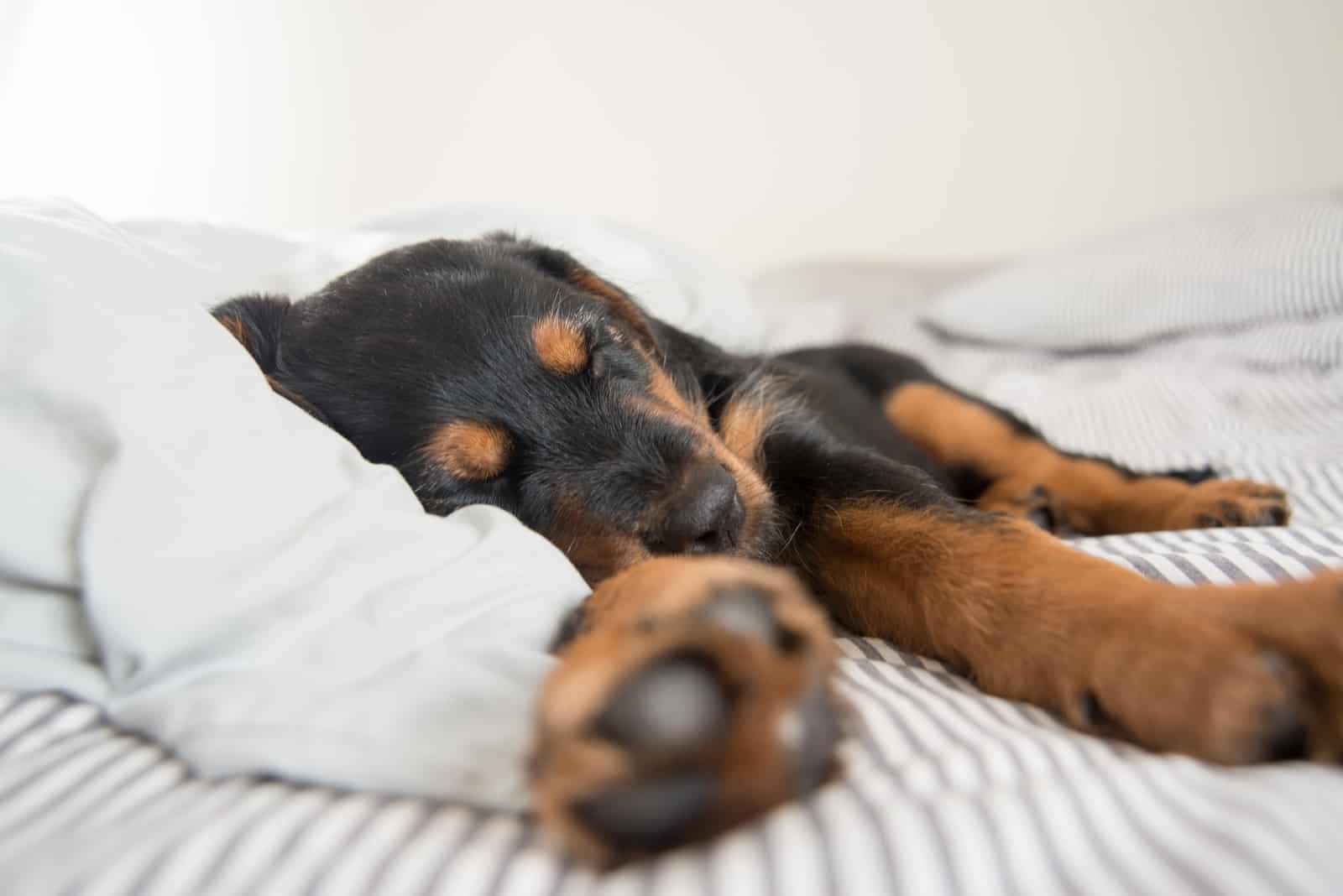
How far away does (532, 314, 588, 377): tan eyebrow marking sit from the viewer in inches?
55.2

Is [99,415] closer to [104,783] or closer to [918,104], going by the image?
[104,783]

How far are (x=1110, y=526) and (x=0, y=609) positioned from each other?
2219mm

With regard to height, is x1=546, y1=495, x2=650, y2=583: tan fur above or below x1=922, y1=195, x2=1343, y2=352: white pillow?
below

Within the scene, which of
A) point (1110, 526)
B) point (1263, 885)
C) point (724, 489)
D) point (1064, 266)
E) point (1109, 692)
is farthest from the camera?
point (1064, 266)

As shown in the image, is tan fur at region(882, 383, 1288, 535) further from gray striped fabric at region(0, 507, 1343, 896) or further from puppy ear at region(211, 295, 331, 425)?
puppy ear at region(211, 295, 331, 425)

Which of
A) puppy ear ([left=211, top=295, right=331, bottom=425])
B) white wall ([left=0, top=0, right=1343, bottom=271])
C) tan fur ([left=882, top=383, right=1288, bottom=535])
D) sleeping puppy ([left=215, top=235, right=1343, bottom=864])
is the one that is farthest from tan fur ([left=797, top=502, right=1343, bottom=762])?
white wall ([left=0, top=0, right=1343, bottom=271])

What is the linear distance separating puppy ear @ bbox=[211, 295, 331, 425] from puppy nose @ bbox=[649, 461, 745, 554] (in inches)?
25.4

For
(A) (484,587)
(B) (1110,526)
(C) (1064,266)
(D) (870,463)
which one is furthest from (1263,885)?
(C) (1064,266)

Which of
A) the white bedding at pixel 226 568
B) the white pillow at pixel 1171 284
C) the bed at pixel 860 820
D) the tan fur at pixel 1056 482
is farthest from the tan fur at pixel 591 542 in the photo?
the white pillow at pixel 1171 284

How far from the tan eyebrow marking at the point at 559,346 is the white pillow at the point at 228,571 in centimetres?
39

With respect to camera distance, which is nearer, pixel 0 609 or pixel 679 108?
pixel 0 609

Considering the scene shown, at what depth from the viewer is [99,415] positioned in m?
0.94

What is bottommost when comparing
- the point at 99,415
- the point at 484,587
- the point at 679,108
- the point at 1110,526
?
the point at 1110,526

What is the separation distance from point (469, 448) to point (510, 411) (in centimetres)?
9
